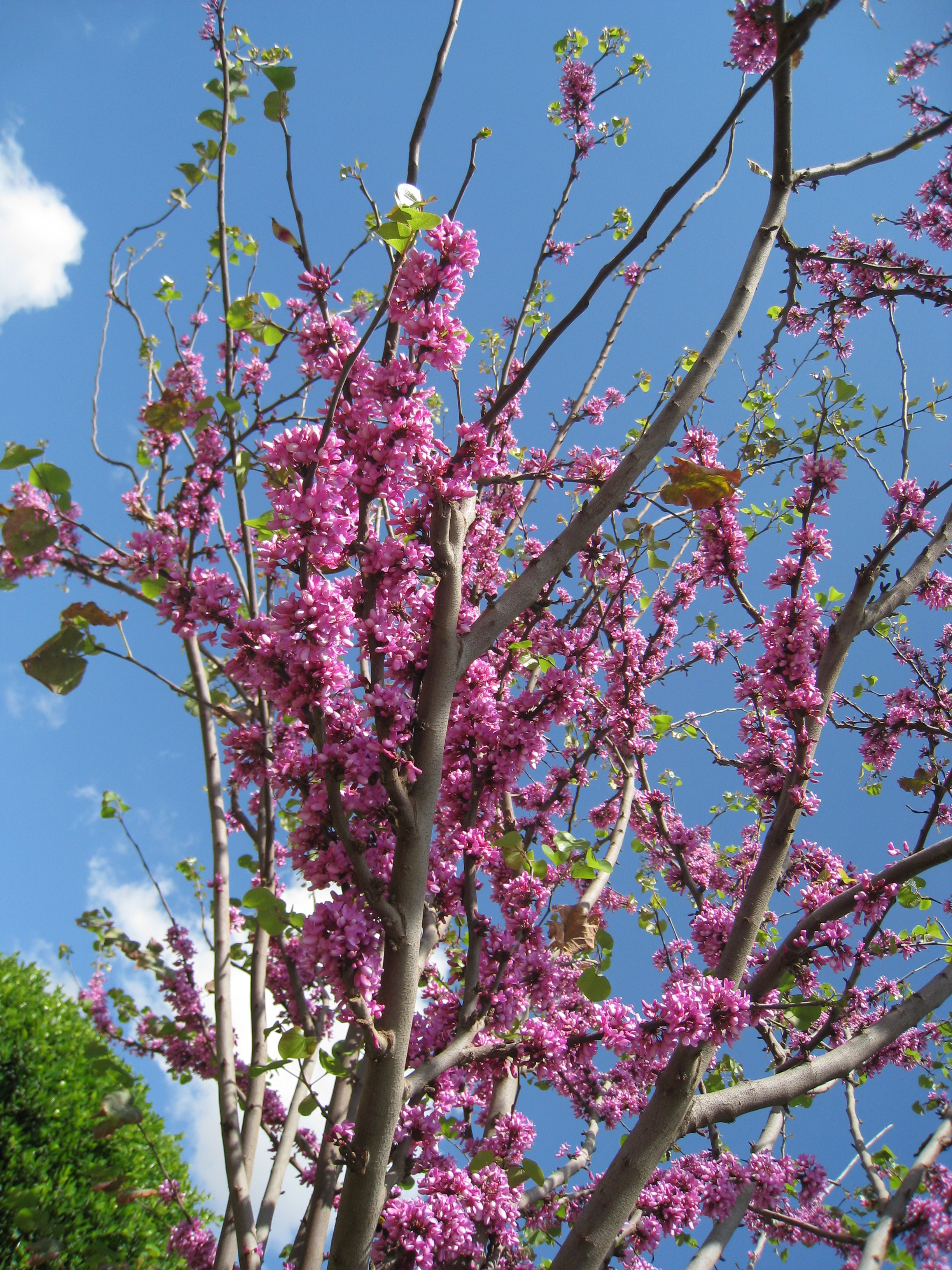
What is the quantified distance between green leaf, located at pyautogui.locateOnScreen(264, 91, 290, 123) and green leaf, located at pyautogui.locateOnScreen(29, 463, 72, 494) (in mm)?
1430

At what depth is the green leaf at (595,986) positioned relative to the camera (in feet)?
7.48

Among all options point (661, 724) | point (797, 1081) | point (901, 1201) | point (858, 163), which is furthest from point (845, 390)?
point (901, 1201)

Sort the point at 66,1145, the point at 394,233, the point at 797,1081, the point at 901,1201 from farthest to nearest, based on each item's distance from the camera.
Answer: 1. the point at 66,1145
2. the point at 901,1201
3. the point at 797,1081
4. the point at 394,233

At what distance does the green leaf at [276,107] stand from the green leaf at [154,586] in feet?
5.26

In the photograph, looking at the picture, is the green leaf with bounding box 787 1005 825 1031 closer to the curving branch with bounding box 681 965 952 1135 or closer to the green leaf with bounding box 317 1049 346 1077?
the curving branch with bounding box 681 965 952 1135

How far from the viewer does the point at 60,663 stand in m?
2.62

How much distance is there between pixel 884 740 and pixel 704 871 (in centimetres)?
165

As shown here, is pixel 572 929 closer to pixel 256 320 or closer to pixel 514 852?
pixel 514 852

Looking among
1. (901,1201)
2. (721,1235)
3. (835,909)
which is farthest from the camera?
(901,1201)

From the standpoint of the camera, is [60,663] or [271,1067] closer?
[271,1067]

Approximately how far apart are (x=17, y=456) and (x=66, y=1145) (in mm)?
6811

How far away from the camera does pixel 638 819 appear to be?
536cm

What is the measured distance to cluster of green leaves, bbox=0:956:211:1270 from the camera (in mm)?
5660

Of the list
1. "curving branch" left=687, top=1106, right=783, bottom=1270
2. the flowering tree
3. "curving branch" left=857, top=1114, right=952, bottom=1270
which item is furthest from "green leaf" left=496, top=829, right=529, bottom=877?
"curving branch" left=857, top=1114, right=952, bottom=1270
